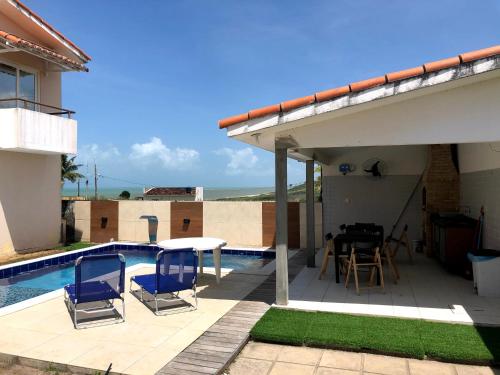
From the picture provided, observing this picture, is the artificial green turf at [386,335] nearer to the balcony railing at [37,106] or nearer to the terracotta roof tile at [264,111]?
the terracotta roof tile at [264,111]

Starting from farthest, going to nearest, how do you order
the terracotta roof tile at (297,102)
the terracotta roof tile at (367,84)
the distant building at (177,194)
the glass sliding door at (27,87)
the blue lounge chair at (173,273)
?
1. the distant building at (177,194)
2. the glass sliding door at (27,87)
3. the blue lounge chair at (173,273)
4. the terracotta roof tile at (297,102)
5. the terracotta roof tile at (367,84)

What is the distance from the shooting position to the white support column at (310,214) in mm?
10570

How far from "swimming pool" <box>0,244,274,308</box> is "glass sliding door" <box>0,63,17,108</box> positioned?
19.4 ft

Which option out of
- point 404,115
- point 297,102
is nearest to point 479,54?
point 404,115

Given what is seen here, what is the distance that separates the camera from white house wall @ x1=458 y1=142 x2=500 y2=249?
8227 mm

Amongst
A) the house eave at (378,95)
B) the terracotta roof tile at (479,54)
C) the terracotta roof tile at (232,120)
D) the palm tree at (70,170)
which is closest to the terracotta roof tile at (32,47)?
the terracotta roof tile at (232,120)

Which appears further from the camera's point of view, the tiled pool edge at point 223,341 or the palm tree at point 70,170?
the palm tree at point 70,170

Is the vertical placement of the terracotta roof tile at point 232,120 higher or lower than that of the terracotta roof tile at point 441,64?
lower

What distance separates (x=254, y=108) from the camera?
676 centimetres

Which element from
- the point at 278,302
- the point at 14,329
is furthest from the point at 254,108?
the point at 14,329

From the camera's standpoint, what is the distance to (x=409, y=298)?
24.7 ft

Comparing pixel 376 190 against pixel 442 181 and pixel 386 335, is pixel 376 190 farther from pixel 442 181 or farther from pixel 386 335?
pixel 386 335

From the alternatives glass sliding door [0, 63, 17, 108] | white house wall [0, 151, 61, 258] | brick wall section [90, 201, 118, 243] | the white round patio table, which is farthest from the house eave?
brick wall section [90, 201, 118, 243]

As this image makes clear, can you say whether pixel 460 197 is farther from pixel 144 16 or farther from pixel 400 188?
pixel 144 16
